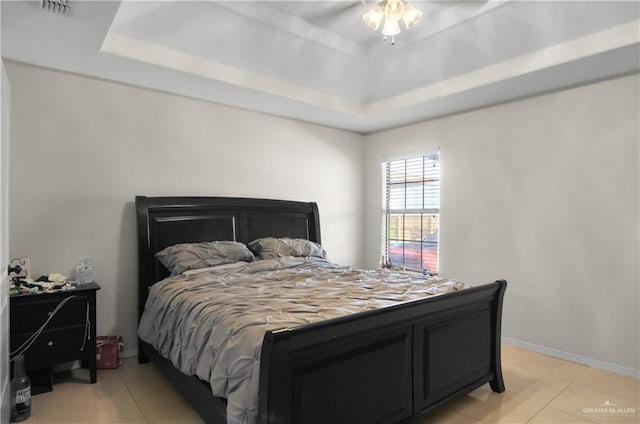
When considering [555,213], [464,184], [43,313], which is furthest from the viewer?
[464,184]

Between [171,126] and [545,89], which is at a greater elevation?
[545,89]

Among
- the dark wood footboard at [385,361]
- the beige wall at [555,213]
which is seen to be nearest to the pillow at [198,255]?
the dark wood footboard at [385,361]

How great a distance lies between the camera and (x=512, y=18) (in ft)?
9.89

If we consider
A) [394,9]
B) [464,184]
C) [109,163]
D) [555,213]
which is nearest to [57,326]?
[109,163]

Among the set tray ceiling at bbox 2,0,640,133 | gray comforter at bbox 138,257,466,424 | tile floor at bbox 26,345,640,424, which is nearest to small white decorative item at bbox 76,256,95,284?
gray comforter at bbox 138,257,466,424

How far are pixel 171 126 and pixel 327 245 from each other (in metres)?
2.38

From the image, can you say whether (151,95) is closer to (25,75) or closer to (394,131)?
(25,75)

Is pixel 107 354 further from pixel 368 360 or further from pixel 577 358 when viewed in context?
pixel 577 358

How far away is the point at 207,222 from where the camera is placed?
381 centimetres

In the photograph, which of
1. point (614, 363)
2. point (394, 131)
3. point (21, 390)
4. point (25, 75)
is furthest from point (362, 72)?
point (21, 390)

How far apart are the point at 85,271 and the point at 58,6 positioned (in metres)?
1.99

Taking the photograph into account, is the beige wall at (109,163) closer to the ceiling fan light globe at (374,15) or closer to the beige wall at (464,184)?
the beige wall at (464,184)

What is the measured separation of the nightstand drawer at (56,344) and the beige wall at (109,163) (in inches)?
18.9

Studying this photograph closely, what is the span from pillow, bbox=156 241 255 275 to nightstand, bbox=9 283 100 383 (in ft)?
1.91
